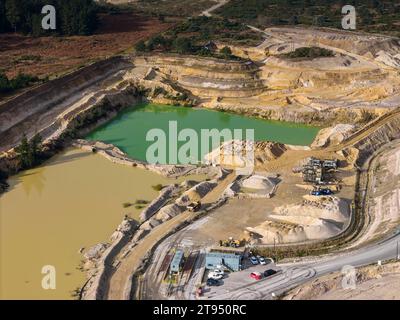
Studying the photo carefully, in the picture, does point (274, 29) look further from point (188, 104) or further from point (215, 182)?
point (215, 182)

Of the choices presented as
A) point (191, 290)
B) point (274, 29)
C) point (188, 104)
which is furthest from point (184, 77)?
point (191, 290)

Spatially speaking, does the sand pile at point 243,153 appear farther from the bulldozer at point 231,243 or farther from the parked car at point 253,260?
the parked car at point 253,260

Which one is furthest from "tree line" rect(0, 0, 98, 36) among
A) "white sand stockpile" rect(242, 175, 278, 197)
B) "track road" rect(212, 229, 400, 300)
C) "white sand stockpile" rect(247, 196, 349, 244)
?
"track road" rect(212, 229, 400, 300)

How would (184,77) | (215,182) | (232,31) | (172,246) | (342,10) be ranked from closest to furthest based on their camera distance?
1. (172,246)
2. (215,182)
3. (184,77)
4. (232,31)
5. (342,10)

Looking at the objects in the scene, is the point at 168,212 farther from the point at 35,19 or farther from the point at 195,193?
the point at 35,19

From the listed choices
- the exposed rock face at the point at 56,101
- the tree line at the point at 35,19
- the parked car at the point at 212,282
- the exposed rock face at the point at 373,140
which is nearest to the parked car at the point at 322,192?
the exposed rock face at the point at 373,140

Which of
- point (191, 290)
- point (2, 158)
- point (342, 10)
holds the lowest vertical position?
point (191, 290)

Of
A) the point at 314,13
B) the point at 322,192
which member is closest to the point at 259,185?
the point at 322,192
